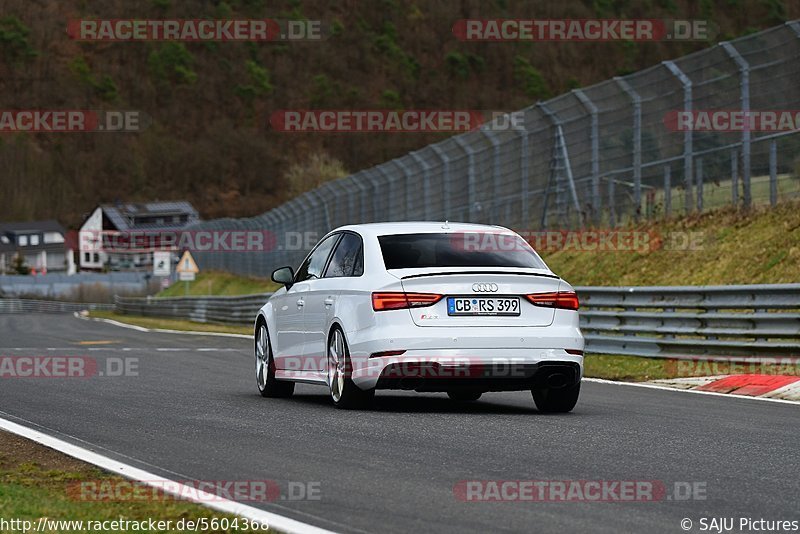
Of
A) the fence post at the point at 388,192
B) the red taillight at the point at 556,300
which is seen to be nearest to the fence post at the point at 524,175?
the fence post at the point at 388,192

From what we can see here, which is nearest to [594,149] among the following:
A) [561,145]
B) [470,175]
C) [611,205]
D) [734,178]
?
[561,145]

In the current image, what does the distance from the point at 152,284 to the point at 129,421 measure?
9223 cm

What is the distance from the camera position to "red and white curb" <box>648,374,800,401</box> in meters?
13.0

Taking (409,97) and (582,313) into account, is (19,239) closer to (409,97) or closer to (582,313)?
(409,97)

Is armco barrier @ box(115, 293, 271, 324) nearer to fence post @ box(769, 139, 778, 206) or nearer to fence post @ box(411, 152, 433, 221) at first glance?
fence post @ box(411, 152, 433, 221)

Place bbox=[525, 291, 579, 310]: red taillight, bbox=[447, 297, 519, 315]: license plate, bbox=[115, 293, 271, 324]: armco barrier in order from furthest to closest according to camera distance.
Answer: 1. bbox=[115, 293, 271, 324]: armco barrier
2. bbox=[525, 291, 579, 310]: red taillight
3. bbox=[447, 297, 519, 315]: license plate

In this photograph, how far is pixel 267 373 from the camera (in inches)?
523

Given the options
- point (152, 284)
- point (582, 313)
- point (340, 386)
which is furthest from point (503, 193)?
point (152, 284)

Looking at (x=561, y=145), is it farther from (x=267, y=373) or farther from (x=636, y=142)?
(x=267, y=373)

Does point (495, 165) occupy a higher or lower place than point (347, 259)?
higher

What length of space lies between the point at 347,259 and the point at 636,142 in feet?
42.5

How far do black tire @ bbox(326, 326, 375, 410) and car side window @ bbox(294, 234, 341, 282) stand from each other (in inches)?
40.6

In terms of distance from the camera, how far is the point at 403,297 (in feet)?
36.1

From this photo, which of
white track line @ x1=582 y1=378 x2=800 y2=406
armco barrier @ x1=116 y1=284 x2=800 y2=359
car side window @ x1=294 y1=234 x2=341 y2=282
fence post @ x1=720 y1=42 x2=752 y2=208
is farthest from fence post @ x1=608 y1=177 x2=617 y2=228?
car side window @ x1=294 y1=234 x2=341 y2=282
